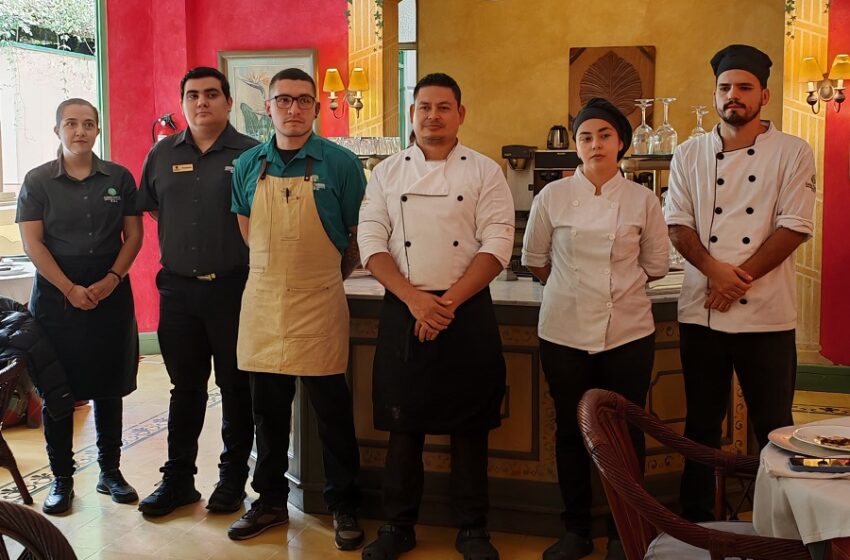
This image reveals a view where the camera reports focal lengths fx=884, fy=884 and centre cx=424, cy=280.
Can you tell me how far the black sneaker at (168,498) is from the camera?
11.6 ft

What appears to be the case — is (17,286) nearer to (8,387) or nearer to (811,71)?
(8,387)

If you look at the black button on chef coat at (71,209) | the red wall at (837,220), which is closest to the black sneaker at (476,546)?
the black button on chef coat at (71,209)

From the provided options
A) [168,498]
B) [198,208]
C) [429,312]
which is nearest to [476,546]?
[429,312]

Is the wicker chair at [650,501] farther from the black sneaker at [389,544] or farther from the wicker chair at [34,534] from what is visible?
the black sneaker at [389,544]

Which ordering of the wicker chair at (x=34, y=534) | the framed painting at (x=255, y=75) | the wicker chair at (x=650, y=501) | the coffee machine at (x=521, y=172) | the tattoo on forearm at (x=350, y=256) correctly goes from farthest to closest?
the coffee machine at (x=521, y=172) < the framed painting at (x=255, y=75) < the tattoo on forearm at (x=350, y=256) < the wicker chair at (x=650, y=501) < the wicker chair at (x=34, y=534)

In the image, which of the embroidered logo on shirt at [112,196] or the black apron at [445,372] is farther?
the embroidered logo on shirt at [112,196]

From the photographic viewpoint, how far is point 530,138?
7.75 m

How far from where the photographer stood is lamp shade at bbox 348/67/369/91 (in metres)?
7.05

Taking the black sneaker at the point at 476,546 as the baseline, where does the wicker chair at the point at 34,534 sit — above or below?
above

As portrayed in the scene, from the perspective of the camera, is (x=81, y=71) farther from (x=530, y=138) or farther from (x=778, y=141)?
(x=778, y=141)

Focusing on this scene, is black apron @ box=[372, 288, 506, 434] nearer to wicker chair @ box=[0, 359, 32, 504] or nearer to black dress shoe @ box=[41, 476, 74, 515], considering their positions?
wicker chair @ box=[0, 359, 32, 504]

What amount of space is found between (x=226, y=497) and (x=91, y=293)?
983 millimetres

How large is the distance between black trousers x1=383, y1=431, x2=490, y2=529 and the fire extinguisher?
4592mm

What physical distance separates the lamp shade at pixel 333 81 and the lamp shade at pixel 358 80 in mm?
88
